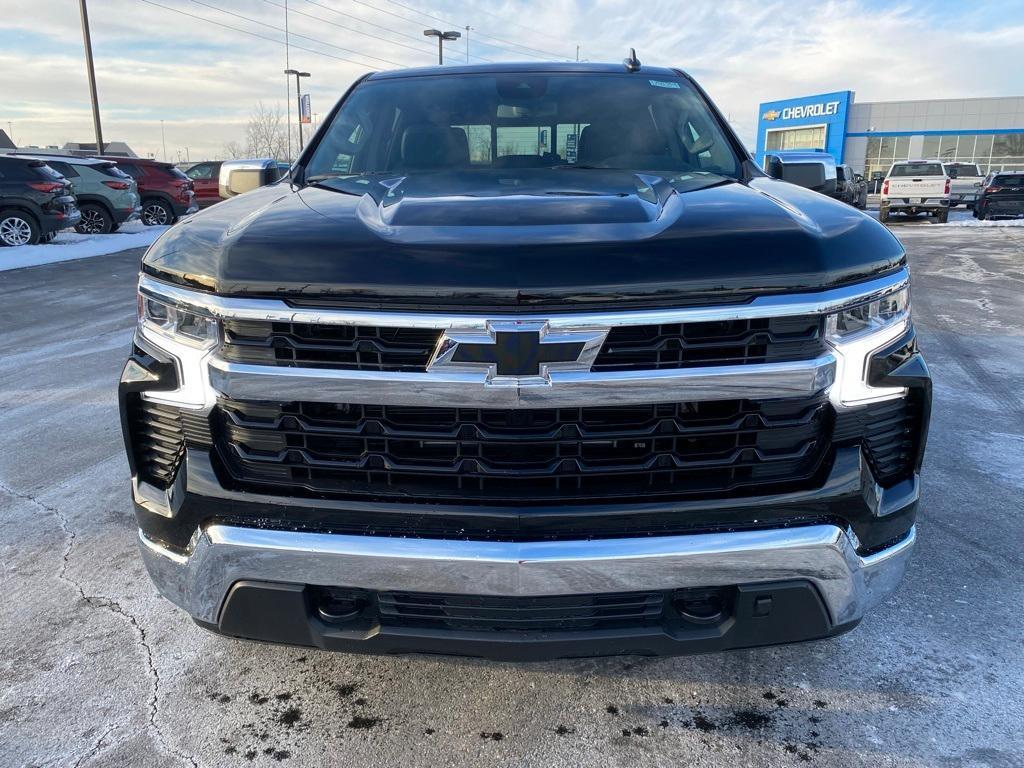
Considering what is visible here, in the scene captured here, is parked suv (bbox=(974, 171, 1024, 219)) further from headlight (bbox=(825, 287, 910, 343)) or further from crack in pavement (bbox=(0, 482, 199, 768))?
crack in pavement (bbox=(0, 482, 199, 768))

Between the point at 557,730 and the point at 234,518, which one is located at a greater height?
the point at 234,518

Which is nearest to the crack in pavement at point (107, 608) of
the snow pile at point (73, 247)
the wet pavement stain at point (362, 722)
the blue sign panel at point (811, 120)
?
the wet pavement stain at point (362, 722)

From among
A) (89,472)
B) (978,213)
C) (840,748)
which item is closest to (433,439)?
(840,748)

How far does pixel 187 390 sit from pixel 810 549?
5.05ft

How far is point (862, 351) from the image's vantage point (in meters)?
1.85

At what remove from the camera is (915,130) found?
53375mm

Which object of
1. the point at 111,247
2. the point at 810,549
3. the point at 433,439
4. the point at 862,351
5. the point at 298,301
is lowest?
the point at 111,247

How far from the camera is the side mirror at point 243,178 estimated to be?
3277 millimetres

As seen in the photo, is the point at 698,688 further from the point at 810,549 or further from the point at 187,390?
the point at 187,390

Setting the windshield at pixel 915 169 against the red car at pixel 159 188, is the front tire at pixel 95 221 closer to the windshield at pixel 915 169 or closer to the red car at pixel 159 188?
the red car at pixel 159 188

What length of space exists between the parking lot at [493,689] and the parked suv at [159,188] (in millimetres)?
18149

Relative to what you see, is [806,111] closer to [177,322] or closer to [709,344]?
[709,344]

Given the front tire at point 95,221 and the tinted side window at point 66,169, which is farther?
the front tire at point 95,221

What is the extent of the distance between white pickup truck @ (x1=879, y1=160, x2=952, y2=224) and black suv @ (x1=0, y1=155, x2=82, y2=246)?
20598 mm
